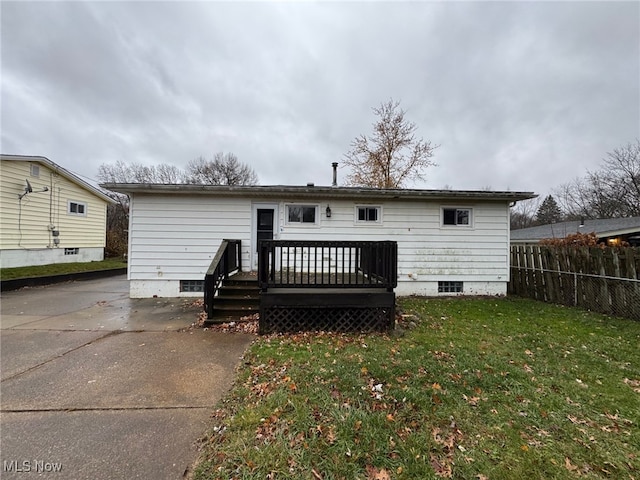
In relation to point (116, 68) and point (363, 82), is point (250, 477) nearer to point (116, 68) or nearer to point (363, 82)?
point (363, 82)

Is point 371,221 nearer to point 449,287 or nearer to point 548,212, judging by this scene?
point 449,287

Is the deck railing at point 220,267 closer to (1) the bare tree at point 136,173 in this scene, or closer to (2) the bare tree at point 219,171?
(2) the bare tree at point 219,171

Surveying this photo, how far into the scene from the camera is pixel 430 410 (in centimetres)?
255

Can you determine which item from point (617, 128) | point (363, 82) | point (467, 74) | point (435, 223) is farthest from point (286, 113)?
point (617, 128)

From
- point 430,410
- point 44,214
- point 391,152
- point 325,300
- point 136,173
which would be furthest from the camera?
point 136,173

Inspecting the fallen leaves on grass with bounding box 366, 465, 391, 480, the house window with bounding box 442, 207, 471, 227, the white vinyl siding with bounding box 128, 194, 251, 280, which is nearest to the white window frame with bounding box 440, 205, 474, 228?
the house window with bounding box 442, 207, 471, 227

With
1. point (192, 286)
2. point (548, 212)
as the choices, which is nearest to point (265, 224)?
point (192, 286)

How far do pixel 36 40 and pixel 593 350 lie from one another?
1778 cm

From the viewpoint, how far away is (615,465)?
191 cm

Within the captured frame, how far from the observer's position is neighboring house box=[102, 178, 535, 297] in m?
7.42

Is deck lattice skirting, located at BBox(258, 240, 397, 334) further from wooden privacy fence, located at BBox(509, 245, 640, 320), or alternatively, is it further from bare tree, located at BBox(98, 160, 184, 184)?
bare tree, located at BBox(98, 160, 184, 184)

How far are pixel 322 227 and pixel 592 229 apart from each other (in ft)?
43.8

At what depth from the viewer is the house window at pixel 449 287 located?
8219mm

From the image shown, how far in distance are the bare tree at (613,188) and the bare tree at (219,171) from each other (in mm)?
30666
